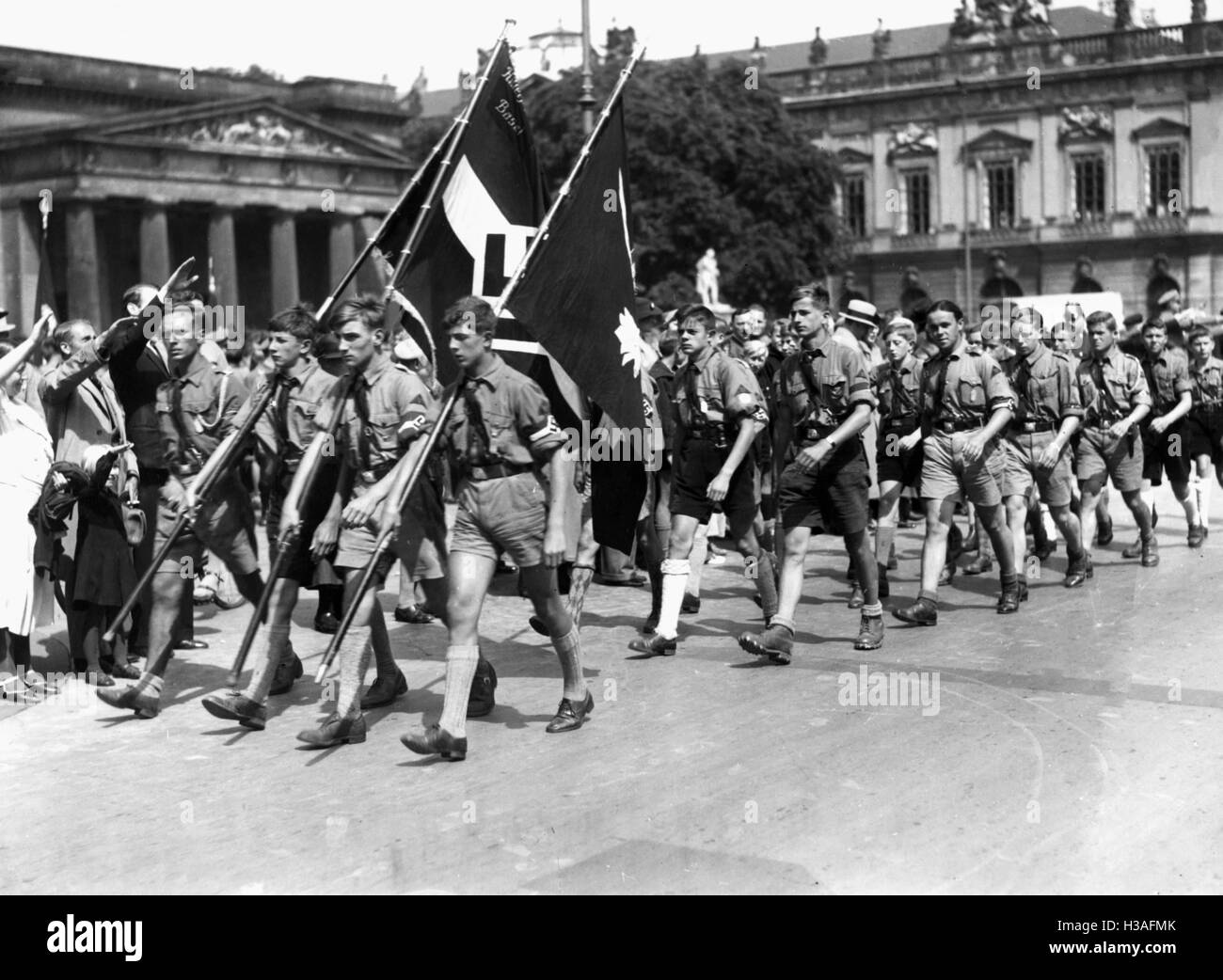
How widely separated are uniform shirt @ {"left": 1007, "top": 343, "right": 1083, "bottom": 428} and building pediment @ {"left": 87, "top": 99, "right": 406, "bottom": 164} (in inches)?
1858

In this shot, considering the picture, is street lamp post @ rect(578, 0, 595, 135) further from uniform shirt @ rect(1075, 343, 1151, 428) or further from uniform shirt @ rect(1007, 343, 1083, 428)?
uniform shirt @ rect(1007, 343, 1083, 428)

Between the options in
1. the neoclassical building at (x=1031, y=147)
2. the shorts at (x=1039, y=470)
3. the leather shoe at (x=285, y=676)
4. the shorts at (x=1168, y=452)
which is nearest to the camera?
the leather shoe at (x=285, y=676)

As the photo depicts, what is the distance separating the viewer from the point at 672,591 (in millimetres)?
10203

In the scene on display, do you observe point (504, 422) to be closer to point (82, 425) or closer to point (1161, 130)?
point (82, 425)

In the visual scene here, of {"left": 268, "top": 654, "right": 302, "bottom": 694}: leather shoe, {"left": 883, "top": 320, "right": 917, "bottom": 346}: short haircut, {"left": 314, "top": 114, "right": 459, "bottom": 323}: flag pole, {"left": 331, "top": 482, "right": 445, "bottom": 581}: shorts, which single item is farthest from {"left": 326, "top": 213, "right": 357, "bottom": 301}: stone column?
{"left": 331, "top": 482, "right": 445, "bottom": 581}: shorts

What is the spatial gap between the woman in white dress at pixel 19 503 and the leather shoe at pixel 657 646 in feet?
11.0

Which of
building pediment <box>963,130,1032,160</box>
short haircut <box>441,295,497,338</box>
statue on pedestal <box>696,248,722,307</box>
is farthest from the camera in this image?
building pediment <box>963,130,1032,160</box>

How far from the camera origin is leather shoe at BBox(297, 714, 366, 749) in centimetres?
789

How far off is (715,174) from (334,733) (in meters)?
53.1

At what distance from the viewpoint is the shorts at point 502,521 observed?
780cm

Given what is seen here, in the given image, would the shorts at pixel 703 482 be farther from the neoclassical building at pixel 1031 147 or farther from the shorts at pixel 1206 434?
the neoclassical building at pixel 1031 147

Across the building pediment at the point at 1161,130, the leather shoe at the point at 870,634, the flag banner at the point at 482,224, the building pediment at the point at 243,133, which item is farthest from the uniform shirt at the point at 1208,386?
the building pediment at the point at 1161,130

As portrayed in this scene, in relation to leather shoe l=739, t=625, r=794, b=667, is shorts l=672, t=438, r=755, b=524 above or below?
above

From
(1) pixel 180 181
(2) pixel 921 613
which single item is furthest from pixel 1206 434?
(1) pixel 180 181
